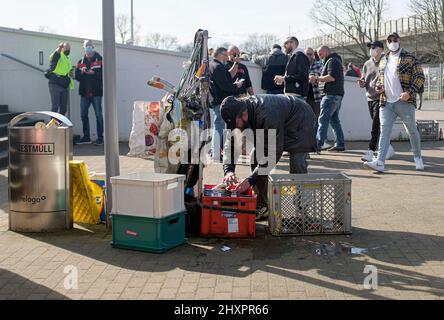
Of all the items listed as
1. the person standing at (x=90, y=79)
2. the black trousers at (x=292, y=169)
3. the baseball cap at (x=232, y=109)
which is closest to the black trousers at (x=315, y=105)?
the person standing at (x=90, y=79)

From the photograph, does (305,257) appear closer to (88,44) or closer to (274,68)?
(274,68)

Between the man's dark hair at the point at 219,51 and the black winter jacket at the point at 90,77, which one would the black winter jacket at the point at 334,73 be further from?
the black winter jacket at the point at 90,77

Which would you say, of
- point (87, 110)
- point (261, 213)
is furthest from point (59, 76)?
point (261, 213)

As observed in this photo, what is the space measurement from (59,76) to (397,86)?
321 inches

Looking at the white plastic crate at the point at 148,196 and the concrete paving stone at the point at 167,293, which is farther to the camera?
the white plastic crate at the point at 148,196

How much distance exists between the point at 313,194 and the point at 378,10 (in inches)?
1826

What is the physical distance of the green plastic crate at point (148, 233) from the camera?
243 inches

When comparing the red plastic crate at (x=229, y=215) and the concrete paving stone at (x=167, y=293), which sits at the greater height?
the red plastic crate at (x=229, y=215)

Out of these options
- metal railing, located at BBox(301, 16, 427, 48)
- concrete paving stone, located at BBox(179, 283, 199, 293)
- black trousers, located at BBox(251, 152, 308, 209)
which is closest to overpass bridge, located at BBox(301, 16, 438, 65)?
metal railing, located at BBox(301, 16, 427, 48)

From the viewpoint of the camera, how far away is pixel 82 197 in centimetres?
750

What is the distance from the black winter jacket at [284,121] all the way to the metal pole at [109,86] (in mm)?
1277

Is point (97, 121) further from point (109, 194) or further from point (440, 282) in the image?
point (440, 282)

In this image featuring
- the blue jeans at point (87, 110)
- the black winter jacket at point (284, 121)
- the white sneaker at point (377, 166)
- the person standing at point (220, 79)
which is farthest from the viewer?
the blue jeans at point (87, 110)
